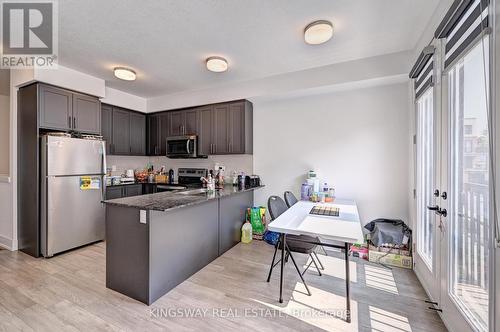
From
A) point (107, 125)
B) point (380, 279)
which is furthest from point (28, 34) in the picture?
point (380, 279)

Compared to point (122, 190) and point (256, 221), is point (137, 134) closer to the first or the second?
point (122, 190)

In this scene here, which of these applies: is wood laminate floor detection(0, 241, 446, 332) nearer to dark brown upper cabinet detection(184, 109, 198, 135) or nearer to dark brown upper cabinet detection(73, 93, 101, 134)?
dark brown upper cabinet detection(73, 93, 101, 134)

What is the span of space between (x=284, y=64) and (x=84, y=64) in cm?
277

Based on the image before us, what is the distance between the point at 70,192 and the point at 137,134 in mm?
1725

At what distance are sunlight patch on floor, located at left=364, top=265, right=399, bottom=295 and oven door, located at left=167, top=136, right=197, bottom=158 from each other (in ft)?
10.5

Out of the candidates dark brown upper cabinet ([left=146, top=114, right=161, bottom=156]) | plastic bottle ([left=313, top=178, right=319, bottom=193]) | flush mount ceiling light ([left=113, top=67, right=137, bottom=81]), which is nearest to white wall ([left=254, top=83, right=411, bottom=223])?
plastic bottle ([left=313, top=178, right=319, bottom=193])

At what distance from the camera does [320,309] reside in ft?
6.12

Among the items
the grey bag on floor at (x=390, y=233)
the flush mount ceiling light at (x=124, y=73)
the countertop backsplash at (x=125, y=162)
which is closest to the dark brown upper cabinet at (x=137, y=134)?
the countertop backsplash at (x=125, y=162)

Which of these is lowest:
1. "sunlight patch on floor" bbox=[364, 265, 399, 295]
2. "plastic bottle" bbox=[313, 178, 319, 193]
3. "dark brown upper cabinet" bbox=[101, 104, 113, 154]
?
"sunlight patch on floor" bbox=[364, 265, 399, 295]

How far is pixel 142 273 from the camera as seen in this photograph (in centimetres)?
194

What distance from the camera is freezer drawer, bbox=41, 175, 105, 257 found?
2.84 meters

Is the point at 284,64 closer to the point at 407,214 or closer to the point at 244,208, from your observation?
the point at 244,208

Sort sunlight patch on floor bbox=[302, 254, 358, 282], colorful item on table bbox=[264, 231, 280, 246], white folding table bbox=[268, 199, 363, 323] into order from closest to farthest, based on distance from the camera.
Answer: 1. white folding table bbox=[268, 199, 363, 323]
2. sunlight patch on floor bbox=[302, 254, 358, 282]
3. colorful item on table bbox=[264, 231, 280, 246]

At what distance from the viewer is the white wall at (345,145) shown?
2955 mm
